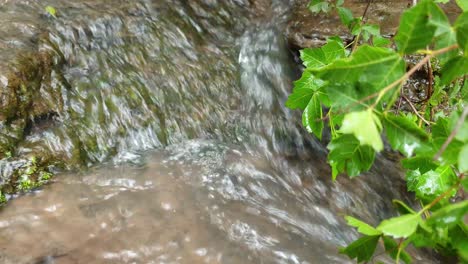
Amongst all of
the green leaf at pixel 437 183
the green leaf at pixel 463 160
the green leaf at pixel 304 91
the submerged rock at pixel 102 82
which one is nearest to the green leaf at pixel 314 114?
the green leaf at pixel 304 91

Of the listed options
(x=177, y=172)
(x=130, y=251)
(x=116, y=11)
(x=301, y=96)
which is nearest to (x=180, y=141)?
(x=177, y=172)

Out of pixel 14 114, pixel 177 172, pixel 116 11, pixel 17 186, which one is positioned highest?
pixel 116 11

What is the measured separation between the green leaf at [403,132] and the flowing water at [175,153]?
178cm

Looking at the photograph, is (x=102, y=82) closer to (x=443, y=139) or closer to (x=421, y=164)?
(x=421, y=164)

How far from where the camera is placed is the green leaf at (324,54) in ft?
5.16

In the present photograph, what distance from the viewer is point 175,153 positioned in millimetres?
3389

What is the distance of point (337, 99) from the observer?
31.3 inches

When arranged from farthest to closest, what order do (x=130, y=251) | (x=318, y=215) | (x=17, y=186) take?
(x=318, y=215) → (x=17, y=186) → (x=130, y=251)

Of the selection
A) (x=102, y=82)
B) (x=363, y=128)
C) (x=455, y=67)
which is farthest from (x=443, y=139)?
(x=102, y=82)

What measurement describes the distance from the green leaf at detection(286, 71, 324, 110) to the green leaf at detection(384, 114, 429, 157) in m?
0.62

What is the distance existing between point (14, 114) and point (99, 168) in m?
0.72

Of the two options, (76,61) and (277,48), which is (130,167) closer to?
(76,61)

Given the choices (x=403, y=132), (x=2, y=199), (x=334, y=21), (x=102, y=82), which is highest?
(x=403, y=132)

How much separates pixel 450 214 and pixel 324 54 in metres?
0.98
